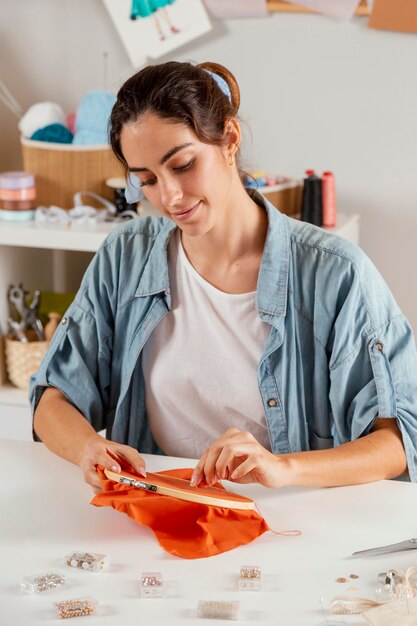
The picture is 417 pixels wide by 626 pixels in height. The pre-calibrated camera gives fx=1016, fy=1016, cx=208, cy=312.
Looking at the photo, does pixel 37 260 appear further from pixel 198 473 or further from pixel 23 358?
pixel 198 473

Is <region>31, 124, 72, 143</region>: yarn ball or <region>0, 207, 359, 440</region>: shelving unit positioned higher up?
<region>31, 124, 72, 143</region>: yarn ball

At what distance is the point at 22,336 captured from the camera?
2697mm

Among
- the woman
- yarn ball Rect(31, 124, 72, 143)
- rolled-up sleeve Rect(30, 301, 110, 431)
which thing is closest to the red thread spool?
A: yarn ball Rect(31, 124, 72, 143)

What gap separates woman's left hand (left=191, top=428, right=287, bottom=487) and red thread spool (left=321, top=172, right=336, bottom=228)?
1.41 metres


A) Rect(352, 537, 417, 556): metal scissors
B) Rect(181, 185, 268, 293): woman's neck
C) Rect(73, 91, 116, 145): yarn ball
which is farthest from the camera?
Rect(73, 91, 116, 145): yarn ball

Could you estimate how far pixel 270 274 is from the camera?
152 cm

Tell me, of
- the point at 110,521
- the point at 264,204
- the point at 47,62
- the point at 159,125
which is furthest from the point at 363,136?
the point at 110,521

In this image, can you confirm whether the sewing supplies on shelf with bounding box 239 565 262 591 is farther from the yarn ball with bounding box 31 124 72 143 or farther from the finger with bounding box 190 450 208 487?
the yarn ball with bounding box 31 124 72 143

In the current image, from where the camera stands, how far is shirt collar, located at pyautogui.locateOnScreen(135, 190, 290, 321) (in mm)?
1514

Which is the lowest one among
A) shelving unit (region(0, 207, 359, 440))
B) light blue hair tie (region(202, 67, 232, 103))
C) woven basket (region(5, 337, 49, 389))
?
woven basket (region(5, 337, 49, 389))

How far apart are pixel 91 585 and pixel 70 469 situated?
33 centimetres

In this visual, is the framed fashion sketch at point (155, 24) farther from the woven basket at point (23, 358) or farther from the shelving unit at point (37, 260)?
the woven basket at point (23, 358)

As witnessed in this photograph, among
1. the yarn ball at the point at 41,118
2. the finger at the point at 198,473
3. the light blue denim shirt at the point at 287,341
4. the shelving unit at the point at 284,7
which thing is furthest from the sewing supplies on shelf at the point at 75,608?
the shelving unit at the point at 284,7

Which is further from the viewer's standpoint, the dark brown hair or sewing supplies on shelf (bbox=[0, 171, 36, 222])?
sewing supplies on shelf (bbox=[0, 171, 36, 222])
